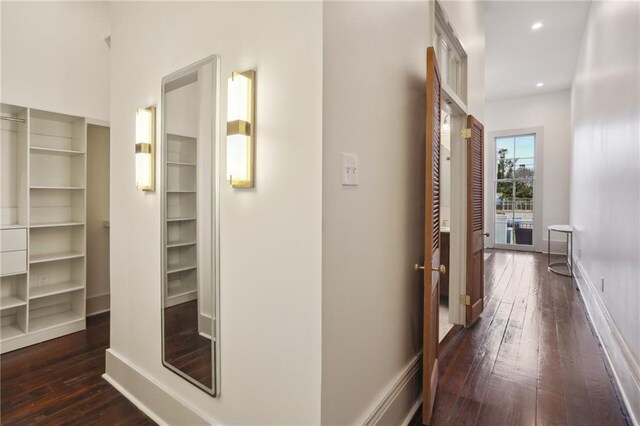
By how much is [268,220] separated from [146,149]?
1192 millimetres

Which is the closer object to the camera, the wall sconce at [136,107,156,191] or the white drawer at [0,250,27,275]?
the wall sconce at [136,107,156,191]

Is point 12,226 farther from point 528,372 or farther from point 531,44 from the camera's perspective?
point 531,44

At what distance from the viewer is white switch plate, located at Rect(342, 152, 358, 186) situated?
142 cm

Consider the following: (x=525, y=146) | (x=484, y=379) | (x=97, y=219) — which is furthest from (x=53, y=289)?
(x=525, y=146)

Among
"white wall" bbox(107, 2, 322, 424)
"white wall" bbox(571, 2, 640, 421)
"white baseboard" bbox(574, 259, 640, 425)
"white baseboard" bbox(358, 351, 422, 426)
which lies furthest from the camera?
"white wall" bbox(571, 2, 640, 421)

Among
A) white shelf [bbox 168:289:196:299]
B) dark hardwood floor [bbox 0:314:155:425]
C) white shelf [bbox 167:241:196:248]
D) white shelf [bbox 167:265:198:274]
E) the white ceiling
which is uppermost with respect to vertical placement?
the white ceiling

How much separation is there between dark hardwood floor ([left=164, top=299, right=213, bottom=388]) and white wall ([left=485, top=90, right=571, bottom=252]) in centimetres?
839

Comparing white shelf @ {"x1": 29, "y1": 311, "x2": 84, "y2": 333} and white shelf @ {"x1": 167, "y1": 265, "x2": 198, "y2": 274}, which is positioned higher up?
white shelf @ {"x1": 167, "y1": 265, "x2": 198, "y2": 274}

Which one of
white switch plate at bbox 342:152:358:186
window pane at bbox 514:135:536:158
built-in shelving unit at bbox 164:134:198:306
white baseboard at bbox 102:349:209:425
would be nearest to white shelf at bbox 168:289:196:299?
built-in shelving unit at bbox 164:134:198:306

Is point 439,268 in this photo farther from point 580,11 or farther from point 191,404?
point 580,11

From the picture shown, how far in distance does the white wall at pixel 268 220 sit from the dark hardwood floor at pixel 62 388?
0.45 metres

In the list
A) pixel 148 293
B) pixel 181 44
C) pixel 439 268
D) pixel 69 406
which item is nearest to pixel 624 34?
pixel 439 268

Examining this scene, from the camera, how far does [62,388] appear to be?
245cm

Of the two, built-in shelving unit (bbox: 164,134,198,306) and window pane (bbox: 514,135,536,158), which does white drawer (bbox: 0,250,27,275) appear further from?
window pane (bbox: 514,135,536,158)
